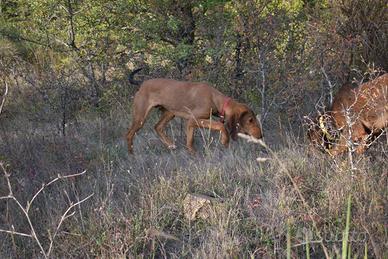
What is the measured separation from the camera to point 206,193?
15.9ft

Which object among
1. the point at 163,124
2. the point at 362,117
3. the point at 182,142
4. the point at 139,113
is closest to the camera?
the point at 362,117

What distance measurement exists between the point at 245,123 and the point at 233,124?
149 mm

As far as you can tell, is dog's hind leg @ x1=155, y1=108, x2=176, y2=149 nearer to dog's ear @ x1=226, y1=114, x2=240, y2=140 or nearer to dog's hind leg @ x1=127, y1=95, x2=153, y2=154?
dog's hind leg @ x1=127, y1=95, x2=153, y2=154

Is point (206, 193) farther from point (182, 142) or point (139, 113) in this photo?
point (139, 113)

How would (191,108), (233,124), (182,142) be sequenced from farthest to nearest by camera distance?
(182,142) → (191,108) → (233,124)

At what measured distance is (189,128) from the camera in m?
7.12

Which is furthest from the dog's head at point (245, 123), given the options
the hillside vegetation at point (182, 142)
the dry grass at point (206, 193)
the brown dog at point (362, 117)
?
the brown dog at point (362, 117)

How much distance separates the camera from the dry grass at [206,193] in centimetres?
388

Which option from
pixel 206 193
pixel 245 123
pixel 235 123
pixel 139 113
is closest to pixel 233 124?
pixel 235 123

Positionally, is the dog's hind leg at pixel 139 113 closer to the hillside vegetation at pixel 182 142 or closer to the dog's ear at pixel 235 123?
the hillside vegetation at pixel 182 142

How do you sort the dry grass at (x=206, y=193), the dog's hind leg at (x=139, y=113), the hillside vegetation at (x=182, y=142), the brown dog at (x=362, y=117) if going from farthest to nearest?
the dog's hind leg at (x=139, y=113) < the brown dog at (x=362, y=117) < the hillside vegetation at (x=182, y=142) < the dry grass at (x=206, y=193)

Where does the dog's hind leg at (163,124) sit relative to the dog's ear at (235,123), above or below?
below

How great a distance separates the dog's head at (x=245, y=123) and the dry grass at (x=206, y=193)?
32.0 inches

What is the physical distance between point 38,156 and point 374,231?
3.62 meters
